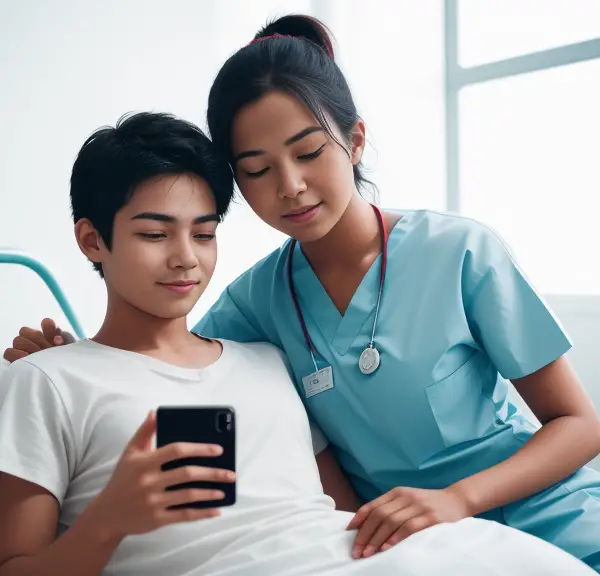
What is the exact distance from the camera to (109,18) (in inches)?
82.6

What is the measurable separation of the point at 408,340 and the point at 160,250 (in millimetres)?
410

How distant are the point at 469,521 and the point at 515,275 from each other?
1.39ft

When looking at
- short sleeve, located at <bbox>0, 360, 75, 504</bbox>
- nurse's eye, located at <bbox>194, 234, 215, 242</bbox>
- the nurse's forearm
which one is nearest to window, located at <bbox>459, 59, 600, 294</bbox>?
the nurse's forearm

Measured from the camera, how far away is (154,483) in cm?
78

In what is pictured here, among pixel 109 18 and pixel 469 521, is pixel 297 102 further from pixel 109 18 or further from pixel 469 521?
pixel 109 18

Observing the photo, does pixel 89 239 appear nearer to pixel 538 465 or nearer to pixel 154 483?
pixel 154 483

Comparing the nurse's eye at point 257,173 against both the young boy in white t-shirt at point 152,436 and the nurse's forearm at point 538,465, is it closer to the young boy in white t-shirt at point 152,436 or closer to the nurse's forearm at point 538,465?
the young boy in white t-shirt at point 152,436

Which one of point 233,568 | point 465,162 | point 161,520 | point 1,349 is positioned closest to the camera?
point 161,520

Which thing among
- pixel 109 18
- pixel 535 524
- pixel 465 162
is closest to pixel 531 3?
pixel 465 162

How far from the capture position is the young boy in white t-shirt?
2.82 feet

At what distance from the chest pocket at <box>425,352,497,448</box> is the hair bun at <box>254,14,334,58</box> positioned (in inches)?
22.9

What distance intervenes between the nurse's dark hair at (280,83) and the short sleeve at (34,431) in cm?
46

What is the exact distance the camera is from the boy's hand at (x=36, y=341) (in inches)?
48.8

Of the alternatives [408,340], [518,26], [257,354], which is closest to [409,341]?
[408,340]
